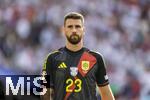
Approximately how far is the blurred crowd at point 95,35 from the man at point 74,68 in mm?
8215

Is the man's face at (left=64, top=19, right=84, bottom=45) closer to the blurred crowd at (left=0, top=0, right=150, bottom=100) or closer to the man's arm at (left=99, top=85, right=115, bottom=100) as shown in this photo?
the man's arm at (left=99, top=85, right=115, bottom=100)

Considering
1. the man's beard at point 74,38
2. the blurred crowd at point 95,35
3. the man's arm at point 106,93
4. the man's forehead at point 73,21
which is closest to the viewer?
the man's beard at point 74,38

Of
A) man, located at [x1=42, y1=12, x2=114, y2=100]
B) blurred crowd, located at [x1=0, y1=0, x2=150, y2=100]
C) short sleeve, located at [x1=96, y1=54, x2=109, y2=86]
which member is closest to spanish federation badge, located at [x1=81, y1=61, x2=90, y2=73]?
man, located at [x1=42, y1=12, x2=114, y2=100]

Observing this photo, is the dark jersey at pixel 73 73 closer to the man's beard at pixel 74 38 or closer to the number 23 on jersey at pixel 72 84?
the number 23 on jersey at pixel 72 84

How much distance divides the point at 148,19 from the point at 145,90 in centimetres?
469

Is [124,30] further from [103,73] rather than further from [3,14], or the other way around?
[103,73]

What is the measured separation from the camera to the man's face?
8977 millimetres

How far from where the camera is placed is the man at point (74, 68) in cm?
899

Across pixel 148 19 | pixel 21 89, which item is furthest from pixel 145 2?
pixel 21 89

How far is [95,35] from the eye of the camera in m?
20.2

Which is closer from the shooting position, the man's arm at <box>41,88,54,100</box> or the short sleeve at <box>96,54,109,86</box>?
the man's arm at <box>41,88,54,100</box>

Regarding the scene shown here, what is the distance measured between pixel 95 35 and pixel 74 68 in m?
11.1

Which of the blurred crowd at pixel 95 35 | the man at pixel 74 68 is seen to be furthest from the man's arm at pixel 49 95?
the blurred crowd at pixel 95 35

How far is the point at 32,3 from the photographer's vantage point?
20922 mm
